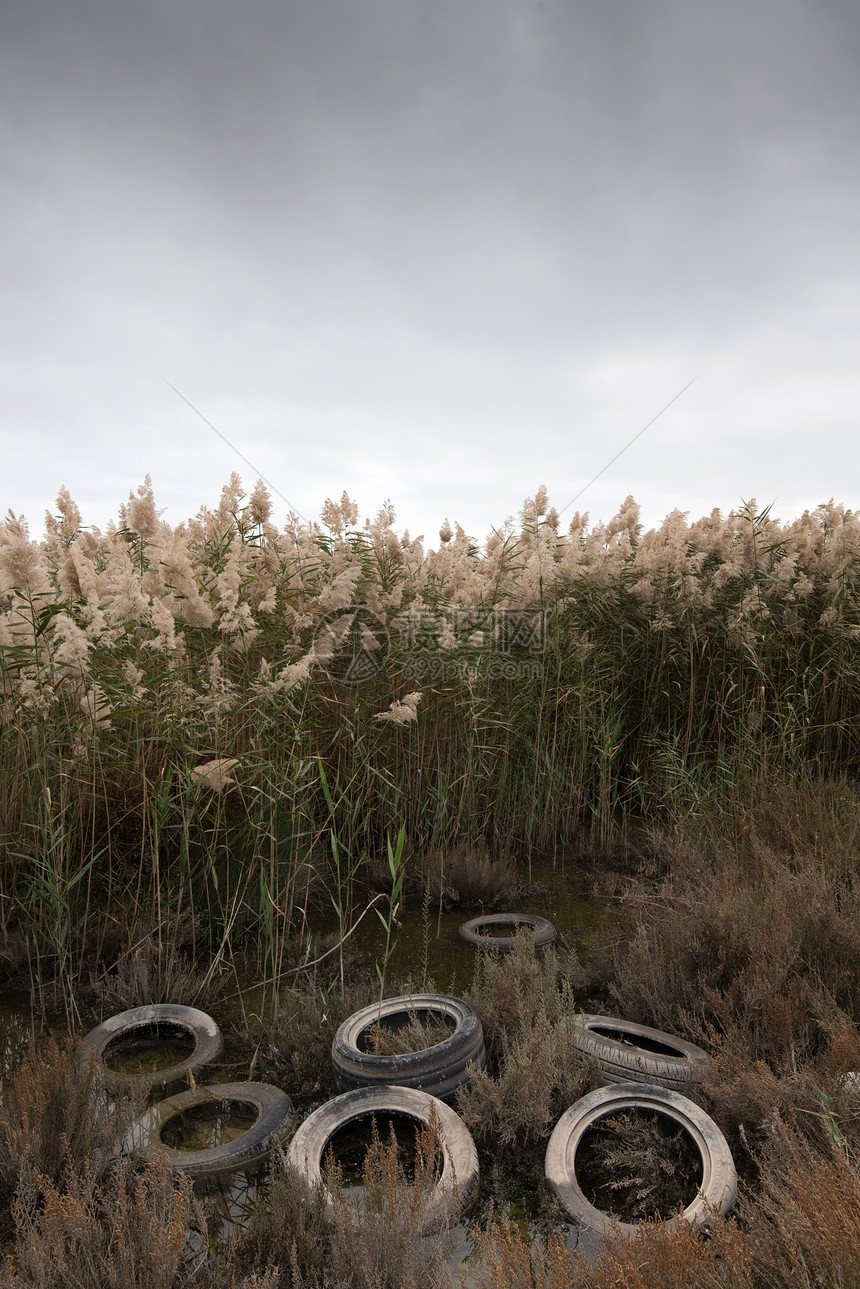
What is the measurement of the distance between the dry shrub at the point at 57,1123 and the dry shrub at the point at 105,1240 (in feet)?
0.44

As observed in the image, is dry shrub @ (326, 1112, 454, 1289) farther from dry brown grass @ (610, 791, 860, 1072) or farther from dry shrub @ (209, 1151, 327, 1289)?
dry brown grass @ (610, 791, 860, 1072)

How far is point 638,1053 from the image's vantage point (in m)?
2.45

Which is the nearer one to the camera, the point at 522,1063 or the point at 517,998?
the point at 522,1063

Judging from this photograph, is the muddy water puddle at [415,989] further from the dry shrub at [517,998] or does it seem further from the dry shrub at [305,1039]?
the dry shrub at [517,998]

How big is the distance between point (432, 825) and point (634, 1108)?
2.22 meters

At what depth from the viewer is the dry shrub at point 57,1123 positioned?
1.90 metres

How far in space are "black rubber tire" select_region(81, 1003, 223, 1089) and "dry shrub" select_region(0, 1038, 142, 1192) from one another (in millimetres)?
270

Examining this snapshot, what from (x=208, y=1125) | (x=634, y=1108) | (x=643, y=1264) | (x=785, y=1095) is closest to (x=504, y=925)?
(x=634, y=1108)

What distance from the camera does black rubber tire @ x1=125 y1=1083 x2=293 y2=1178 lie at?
204cm

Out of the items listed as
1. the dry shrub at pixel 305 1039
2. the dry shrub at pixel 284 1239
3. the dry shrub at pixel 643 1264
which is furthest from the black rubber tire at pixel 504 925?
the dry shrub at pixel 643 1264

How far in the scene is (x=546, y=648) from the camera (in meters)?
4.79

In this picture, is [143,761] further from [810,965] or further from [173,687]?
[810,965]

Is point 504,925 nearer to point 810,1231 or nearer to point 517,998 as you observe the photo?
point 517,998

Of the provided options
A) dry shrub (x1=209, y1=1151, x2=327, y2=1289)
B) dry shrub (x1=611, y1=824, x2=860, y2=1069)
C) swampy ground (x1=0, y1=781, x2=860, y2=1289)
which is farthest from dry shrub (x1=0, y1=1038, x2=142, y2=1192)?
dry shrub (x1=611, y1=824, x2=860, y2=1069)
